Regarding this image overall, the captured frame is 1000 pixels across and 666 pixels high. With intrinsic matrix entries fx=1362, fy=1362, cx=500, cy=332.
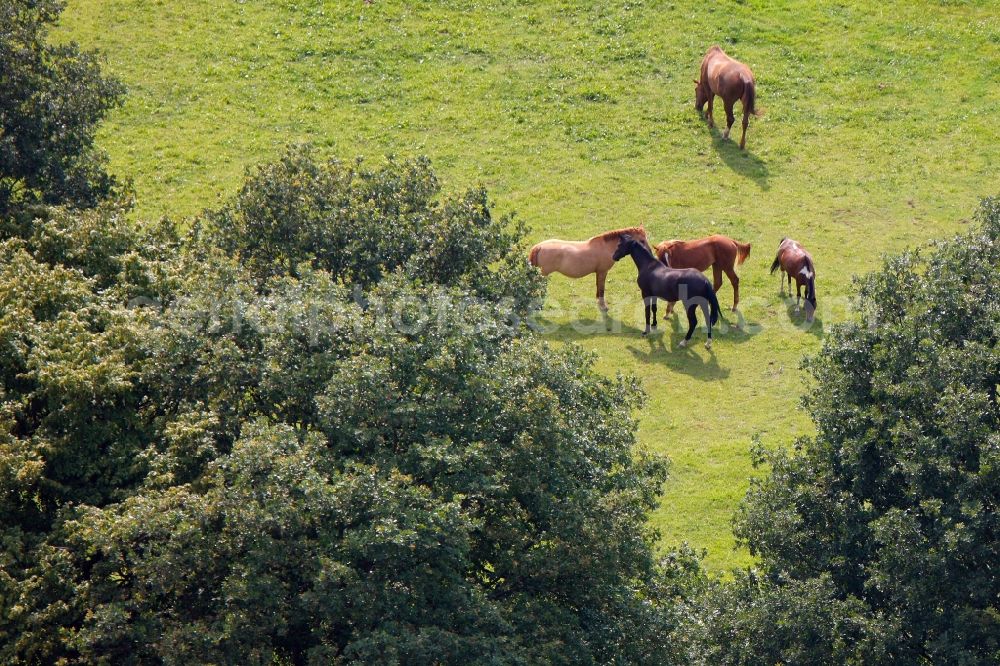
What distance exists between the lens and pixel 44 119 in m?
26.6

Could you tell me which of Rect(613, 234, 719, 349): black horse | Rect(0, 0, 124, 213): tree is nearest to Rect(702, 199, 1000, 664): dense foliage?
Rect(613, 234, 719, 349): black horse

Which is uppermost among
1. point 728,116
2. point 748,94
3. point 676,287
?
point 748,94

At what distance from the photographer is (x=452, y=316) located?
741 inches

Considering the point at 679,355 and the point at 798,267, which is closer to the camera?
the point at 679,355

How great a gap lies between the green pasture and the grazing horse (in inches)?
19.9

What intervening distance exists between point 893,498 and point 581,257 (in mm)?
13361

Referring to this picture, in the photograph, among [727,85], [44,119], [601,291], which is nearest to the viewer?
[44,119]

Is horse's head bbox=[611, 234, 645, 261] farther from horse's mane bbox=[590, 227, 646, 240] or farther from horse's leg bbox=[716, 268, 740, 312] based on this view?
horse's leg bbox=[716, 268, 740, 312]

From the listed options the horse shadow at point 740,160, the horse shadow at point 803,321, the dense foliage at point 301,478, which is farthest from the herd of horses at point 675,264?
the dense foliage at point 301,478

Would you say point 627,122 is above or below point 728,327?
above

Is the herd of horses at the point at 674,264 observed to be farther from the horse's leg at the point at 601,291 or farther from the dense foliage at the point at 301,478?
the dense foliage at the point at 301,478

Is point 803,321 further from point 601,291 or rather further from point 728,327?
point 601,291

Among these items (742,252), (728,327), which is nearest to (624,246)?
(728,327)

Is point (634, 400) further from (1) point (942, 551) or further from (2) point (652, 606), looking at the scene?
(1) point (942, 551)
